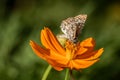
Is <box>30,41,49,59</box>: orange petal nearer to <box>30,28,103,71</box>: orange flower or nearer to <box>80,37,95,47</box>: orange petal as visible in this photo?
<box>30,28,103,71</box>: orange flower

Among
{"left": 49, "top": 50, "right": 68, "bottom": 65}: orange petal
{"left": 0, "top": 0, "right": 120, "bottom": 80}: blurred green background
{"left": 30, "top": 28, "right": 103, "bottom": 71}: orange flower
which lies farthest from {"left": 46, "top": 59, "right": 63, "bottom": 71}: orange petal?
{"left": 0, "top": 0, "right": 120, "bottom": 80}: blurred green background

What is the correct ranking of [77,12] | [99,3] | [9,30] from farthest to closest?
1. [99,3]
2. [77,12]
3. [9,30]

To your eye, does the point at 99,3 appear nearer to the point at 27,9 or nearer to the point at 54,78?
the point at 27,9

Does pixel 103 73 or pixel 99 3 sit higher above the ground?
pixel 99 3

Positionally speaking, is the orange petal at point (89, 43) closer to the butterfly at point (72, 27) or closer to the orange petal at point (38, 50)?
the butterfly at point (72, 27)

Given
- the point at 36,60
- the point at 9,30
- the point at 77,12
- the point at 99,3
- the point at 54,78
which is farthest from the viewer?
the point at 99,3

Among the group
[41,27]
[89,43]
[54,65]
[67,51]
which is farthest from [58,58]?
[41,27]

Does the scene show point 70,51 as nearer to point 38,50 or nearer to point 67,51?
point 67,51

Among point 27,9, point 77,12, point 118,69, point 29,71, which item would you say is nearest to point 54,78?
point 29,71
